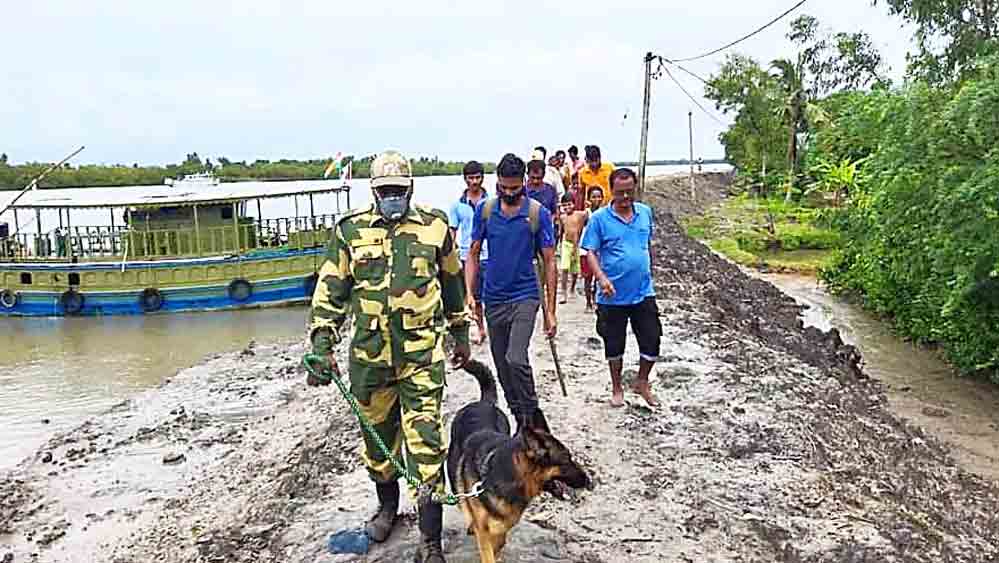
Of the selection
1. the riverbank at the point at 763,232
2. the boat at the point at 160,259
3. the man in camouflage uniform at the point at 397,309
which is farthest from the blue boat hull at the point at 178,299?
the man in camouflage uniform at the point at 397,309

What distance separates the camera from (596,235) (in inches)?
245

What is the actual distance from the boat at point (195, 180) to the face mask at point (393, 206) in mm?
18330

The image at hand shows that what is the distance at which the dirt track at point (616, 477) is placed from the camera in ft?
15.4

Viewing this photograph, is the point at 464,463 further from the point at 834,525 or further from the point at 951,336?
the point at 951,336

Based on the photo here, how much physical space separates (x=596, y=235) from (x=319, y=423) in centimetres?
340

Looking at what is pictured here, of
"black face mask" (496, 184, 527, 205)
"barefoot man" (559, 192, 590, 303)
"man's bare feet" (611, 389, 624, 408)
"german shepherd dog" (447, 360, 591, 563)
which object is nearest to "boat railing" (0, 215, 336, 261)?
→ "barefoot man" (559, 192, 590, 303)

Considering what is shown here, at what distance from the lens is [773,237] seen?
2530cm

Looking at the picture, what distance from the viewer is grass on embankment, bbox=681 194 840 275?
2272 centimetres

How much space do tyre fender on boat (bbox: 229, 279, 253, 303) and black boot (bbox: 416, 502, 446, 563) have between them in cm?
1648

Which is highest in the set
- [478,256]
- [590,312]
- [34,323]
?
[478,256]

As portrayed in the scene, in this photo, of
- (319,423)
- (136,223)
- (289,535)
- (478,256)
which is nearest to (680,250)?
(136,223)

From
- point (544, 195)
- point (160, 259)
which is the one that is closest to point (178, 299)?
point (160, 259)

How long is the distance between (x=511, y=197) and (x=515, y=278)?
475mm

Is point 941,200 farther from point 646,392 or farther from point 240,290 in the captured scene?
point 240,290
